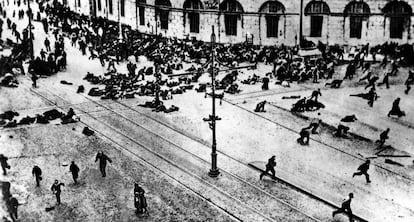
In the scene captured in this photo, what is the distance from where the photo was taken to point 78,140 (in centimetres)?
3136

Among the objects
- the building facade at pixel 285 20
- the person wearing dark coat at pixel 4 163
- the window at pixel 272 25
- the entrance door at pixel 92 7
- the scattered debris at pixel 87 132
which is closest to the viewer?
the person wearing dark coat at pixel 4 163

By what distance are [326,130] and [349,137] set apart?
142 centimetres

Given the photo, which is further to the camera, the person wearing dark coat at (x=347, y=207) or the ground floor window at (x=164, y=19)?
the ground floor window at (x=164, y=19)

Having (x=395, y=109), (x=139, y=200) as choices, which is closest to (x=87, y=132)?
(x=139, y=200)

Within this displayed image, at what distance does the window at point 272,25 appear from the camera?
51906 mm

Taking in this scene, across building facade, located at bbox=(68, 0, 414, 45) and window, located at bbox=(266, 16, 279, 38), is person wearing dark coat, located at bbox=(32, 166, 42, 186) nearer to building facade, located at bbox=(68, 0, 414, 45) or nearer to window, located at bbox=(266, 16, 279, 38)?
building facade, located at bbox=(68, 0, 414, 45)

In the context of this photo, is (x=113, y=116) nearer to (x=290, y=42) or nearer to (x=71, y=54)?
(x=71, y=54)

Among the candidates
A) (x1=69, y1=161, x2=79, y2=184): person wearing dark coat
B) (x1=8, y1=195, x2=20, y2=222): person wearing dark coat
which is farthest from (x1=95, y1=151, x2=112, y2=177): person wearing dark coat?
(x1=8, y1=195, x2=20, y2=222): person wearing dark coat

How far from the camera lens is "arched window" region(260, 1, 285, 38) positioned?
5162 centimetres

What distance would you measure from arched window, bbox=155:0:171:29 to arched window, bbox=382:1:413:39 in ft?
64.0

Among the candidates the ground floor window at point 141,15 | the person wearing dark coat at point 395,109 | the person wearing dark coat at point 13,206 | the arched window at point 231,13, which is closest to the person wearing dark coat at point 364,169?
the person wearing dark coat at point 395,109

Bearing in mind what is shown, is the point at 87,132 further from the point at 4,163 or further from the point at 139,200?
the point at 139,200

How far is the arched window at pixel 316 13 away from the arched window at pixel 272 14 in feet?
7.64

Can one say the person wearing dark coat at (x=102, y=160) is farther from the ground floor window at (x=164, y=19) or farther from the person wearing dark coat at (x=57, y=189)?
the ground floor window at (x=164, y=19)
